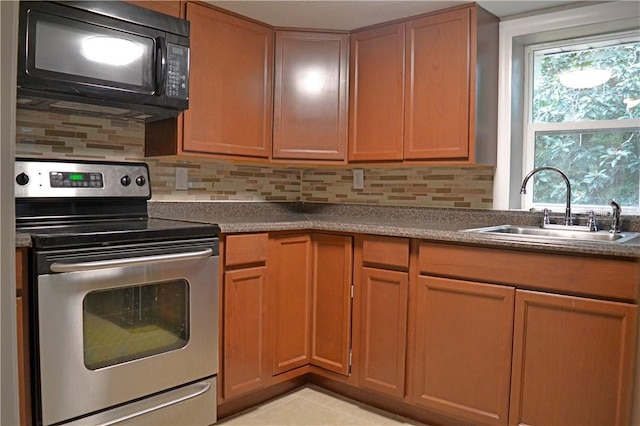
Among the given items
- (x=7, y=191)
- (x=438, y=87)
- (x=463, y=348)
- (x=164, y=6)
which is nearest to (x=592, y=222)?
(x=463, y=348)

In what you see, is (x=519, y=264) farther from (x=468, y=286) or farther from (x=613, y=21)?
(x=613, y=21)

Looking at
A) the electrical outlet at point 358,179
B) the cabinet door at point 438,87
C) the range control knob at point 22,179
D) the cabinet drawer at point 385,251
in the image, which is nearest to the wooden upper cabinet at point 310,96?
the electrical outlet at point 358,179

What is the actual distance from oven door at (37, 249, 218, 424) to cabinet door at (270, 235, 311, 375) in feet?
1.32

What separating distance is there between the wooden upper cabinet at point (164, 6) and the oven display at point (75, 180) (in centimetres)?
75

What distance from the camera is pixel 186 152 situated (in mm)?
2307

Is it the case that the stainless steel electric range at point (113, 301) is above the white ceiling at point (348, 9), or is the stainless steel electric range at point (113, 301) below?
below

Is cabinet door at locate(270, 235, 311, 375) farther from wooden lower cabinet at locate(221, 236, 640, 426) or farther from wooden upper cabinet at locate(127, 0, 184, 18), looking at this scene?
wooden upper cabinet at locate(127, 0, 184, 18)

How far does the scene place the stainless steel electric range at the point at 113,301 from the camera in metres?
1.60

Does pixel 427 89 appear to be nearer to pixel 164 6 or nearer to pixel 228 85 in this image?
pixel 228 85

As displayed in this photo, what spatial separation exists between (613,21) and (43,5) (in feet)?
7.76

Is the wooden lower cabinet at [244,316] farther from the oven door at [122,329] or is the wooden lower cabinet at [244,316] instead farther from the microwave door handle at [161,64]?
the microwave door handle at [161,64]

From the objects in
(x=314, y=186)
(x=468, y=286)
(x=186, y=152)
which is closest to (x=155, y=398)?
(x=186, y=152)

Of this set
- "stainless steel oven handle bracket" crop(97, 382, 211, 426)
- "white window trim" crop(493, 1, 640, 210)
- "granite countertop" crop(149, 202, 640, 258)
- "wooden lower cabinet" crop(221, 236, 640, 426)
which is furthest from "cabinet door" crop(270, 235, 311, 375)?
"white window trim" crop(493, 1, 640, 210)

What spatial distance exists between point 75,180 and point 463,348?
1.70m
